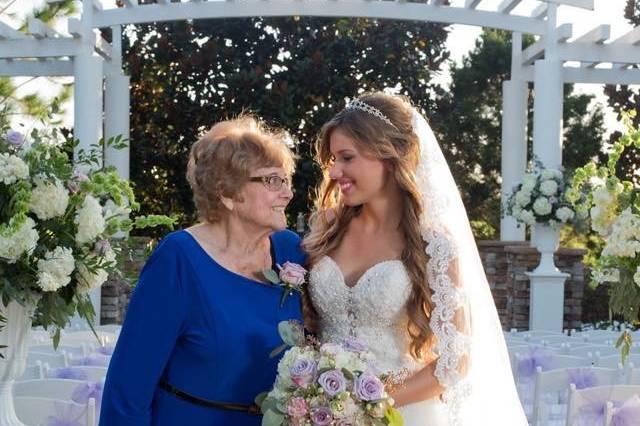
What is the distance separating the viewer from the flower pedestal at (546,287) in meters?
12.5

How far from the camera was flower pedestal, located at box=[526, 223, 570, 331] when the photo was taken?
12453 millimetres

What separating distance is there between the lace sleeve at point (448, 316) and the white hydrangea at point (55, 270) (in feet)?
4.30

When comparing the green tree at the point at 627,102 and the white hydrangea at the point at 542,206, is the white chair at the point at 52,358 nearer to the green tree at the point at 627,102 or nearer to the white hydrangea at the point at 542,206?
the white hydrangea at the point at 542,206

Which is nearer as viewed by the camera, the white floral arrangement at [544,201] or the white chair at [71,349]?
the white chair at [71,349]

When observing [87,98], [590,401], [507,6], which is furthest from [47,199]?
[507,6]

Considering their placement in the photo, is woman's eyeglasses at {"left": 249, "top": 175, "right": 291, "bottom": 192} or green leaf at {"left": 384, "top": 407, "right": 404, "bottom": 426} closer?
green leaf at {"left": 384, "top": 407, "right": 404, "bottom": 426}

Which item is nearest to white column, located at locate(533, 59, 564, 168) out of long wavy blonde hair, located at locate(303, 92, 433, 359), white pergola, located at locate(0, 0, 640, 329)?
white pergola, located at locate(0, 0, 640, 329)

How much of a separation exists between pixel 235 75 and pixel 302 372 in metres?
13.7

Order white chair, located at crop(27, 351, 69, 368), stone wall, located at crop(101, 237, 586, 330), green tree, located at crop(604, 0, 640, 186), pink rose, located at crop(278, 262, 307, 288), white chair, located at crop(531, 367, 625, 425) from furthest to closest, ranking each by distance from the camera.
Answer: green tree, located at crop(604, 0, 640, 186), stone wall, located at crop(101, 237, 586, 330), white chair, located at crop(27, 351, 69, 368), white chair, located at crop(531, 367, 625, 425), pink rose, located at crop(278, 262, 307, 288)

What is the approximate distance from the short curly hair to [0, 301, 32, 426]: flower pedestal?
3.93 ft

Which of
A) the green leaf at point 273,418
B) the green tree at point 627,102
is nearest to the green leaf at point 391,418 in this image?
the green leaf at point 273,418

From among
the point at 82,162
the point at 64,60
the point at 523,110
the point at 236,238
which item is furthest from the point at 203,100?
the point at 236,238

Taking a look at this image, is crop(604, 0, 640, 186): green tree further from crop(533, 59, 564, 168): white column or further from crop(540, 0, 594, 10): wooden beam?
crop(540, 0, 594, 10): wooden beam

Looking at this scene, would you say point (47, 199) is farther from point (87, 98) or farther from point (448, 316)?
point (87, 98)
